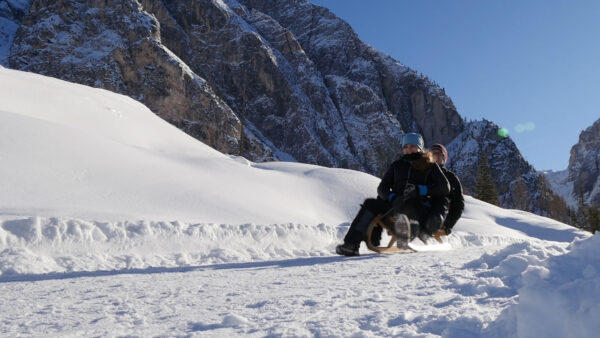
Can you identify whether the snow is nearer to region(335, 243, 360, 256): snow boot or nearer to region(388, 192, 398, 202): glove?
region(335, 243, 360, 256): snow boot

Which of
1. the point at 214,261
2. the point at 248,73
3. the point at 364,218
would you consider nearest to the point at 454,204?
the point at 364,218

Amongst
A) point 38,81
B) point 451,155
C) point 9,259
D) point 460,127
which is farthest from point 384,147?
point 9,259

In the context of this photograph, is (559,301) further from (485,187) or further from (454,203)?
(485,187)

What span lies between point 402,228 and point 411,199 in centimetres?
48

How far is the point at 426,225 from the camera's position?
5.36 meters

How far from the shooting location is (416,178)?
217 inches

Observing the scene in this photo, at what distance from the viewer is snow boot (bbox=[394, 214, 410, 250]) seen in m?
5.05

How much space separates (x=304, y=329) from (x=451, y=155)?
434 ft

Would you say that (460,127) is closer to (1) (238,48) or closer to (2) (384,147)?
(2) (384,147)

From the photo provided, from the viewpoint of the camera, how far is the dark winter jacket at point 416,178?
541 centimetres

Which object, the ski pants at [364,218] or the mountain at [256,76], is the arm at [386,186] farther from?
the mountain at [256,76]

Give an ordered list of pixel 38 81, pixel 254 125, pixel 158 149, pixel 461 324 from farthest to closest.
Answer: pixel 254 125 → pixel 38 81 → pixel 158 149 → pixel 461 324

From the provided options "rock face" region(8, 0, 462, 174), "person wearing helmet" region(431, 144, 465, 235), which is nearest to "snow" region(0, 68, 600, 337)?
"person wearing helmet" region(431, 144, 465, 235)

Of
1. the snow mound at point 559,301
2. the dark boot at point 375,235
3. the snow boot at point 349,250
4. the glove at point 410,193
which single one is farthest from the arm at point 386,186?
the snow mound at point 559,301
